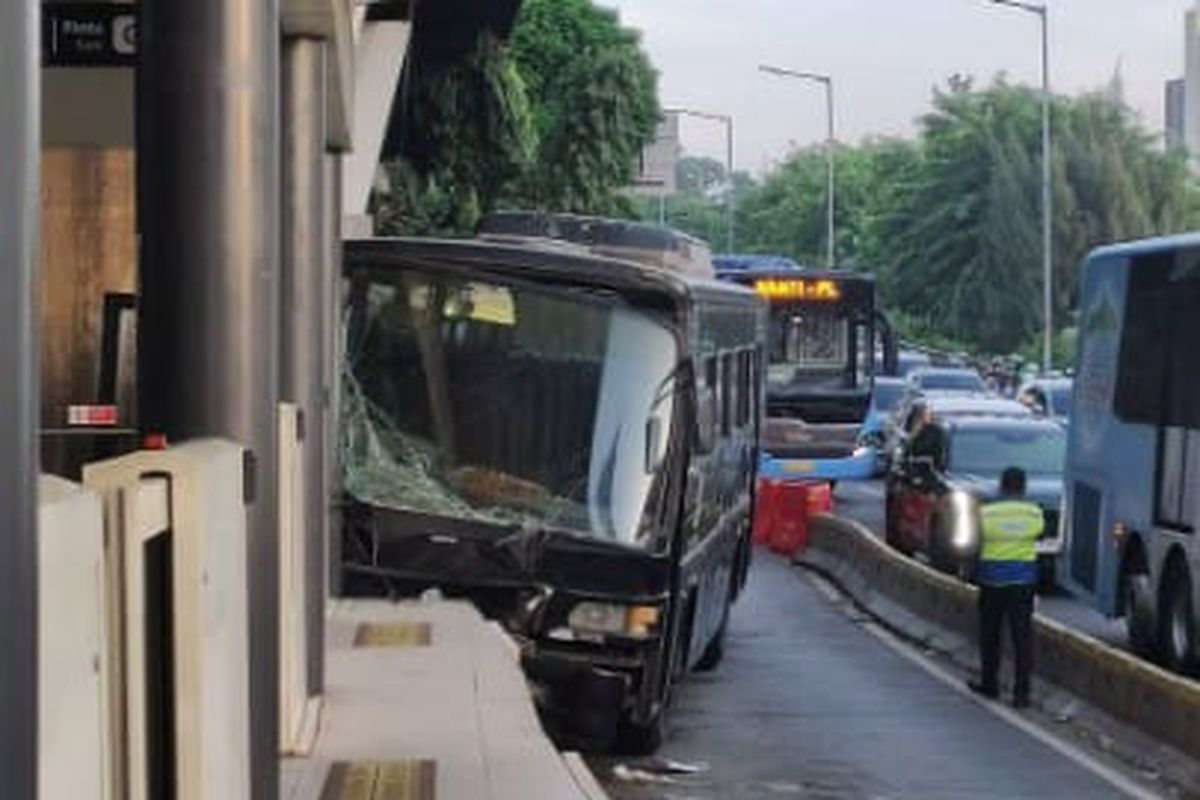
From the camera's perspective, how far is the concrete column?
10.4 metres

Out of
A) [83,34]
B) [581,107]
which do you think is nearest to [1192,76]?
[581,107]

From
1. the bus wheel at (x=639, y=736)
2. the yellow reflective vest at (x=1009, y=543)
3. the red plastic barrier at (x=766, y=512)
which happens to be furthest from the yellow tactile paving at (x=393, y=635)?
the red plastic barrier at (x=766, y=512)

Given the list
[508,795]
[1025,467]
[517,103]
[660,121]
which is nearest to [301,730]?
[508,795]

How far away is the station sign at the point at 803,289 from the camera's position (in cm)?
3434

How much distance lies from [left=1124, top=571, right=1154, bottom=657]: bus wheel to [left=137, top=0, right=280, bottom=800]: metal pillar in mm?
12496

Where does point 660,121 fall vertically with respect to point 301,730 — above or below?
above

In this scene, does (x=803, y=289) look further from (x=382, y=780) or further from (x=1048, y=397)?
(x=382, y=780)

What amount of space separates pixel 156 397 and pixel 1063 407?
36452mm

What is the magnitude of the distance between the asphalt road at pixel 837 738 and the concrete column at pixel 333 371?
1884 mm

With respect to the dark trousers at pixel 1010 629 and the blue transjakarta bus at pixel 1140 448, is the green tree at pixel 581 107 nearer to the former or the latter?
the blue transjakarta bus at pixel 1140 448

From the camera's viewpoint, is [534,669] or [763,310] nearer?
[534,669]

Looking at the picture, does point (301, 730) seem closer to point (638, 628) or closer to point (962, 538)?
point (638, 628)

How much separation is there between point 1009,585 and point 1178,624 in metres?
1.44

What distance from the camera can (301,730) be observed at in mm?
8891
